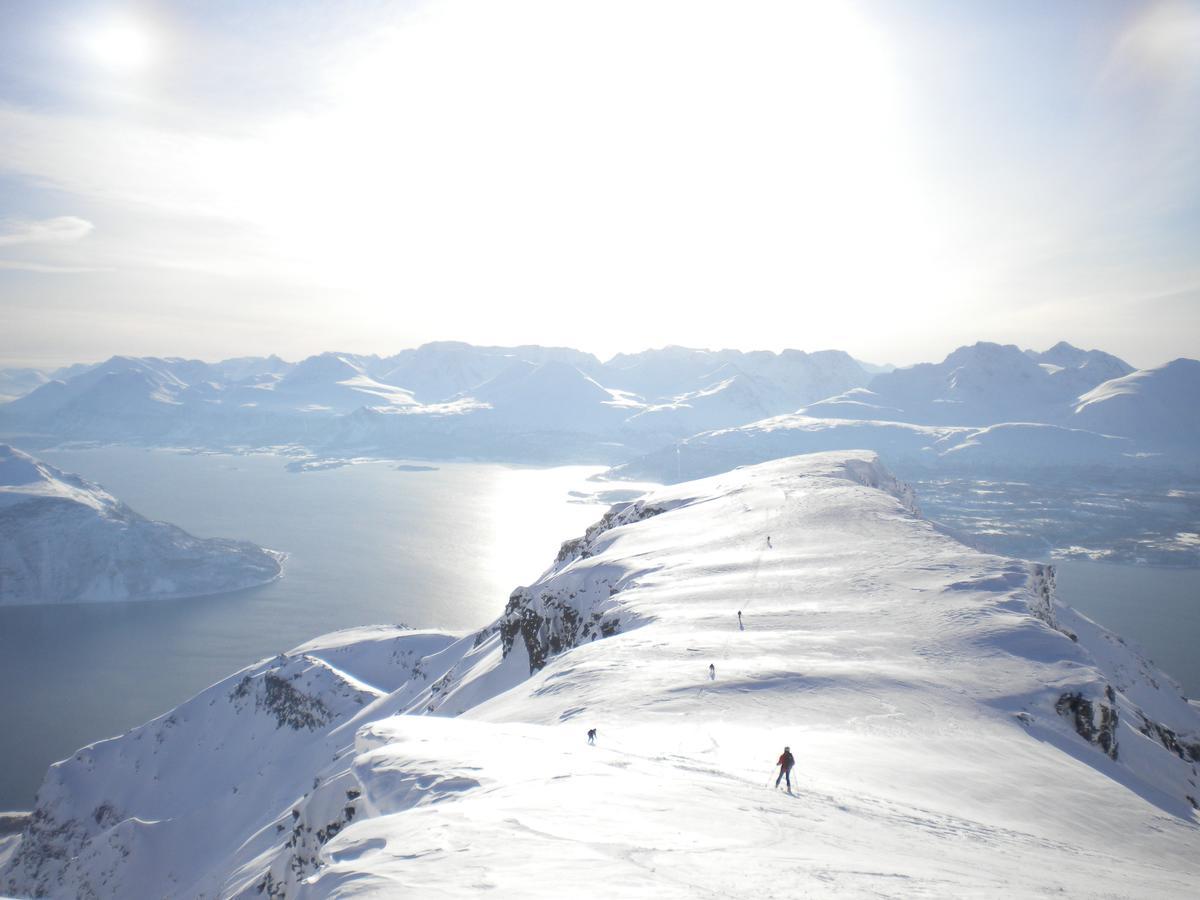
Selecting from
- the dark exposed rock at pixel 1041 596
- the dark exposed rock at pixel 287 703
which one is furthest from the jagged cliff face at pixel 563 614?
the dark exposed rock at pixel 287 703

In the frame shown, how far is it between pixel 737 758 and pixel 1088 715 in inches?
667

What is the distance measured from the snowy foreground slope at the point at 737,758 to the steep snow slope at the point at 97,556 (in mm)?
103045

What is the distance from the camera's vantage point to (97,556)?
15825 centimetres

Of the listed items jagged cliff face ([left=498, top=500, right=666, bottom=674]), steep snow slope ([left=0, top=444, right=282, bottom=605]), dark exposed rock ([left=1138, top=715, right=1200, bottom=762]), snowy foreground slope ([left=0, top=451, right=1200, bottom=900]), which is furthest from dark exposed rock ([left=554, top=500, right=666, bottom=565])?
steep snow slope ([left=0, top=444, right=282, bottom=605])

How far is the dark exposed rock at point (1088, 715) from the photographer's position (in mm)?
25875

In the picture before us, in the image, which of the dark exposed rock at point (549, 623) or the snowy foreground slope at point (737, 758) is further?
the dark exposed rock at point (549, 623)

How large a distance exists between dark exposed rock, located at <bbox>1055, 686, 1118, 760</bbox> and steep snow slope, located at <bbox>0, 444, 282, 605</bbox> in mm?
168681

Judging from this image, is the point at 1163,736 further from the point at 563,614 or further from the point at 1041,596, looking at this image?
the point at 563,614

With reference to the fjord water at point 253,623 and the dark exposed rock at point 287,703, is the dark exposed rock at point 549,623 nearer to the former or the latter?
the dark exposed rock at point 287,703

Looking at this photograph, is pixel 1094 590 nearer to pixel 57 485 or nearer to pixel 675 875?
pixel 675 875

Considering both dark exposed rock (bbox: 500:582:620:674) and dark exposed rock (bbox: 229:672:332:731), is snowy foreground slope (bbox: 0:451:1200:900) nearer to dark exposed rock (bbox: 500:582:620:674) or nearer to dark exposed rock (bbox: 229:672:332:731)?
dark exposed rock (bbox: 500:582:620:674)

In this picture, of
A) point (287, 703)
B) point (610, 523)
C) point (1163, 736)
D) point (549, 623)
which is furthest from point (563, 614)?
point (287, 703)

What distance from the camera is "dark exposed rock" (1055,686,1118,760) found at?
1019 inches

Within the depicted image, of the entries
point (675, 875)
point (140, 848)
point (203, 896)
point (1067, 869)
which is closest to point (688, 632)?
point (1067, 869)
